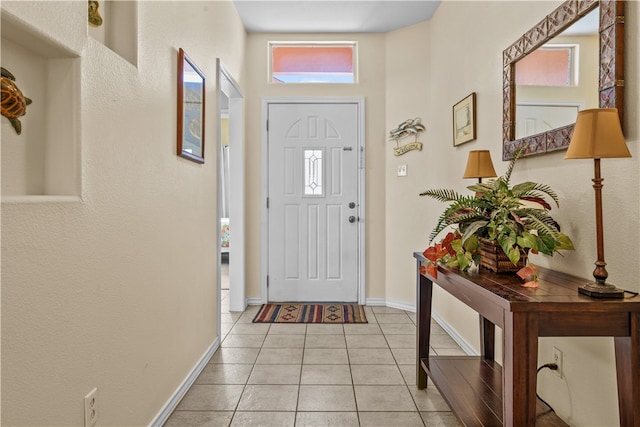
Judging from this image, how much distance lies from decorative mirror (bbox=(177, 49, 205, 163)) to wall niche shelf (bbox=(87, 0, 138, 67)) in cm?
46

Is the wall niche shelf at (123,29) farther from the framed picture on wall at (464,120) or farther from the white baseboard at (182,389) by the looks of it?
the framed picture on wall at (464,120)

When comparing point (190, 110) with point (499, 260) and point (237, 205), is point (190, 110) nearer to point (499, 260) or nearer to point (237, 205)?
point (237, 205)

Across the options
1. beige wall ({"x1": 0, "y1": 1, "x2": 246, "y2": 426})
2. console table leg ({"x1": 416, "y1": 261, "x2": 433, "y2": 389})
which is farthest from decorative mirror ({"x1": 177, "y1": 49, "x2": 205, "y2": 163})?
console table leg ({"x1": 416, "y1": 261, "x2": 433, "y2": 389})

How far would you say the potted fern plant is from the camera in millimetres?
1385

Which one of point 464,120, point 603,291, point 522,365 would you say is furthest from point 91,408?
point 464,120

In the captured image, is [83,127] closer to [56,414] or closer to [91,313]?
[91,313]

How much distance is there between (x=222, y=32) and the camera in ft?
9.58

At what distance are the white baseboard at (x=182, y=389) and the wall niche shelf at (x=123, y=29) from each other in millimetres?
1617

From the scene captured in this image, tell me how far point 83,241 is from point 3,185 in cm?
29

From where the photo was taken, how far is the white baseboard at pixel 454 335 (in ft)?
8.59

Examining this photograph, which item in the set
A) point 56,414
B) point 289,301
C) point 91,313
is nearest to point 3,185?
point 91,313

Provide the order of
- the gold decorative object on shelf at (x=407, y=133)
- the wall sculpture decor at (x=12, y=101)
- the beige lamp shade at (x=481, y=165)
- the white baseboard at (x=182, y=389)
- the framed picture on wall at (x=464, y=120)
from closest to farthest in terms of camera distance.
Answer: the wall sculpture decor at (x=12, y=101) < the white baseboard at (x=182, y=389) < the beige lamp shade at (x=481, y=165) < the framed picture on wall at (x=464, y=120) < the gold decorative object on shelf at (x=407, y=133)

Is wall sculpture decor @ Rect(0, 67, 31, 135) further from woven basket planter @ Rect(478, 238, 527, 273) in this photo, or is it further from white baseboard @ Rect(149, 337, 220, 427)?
woven basket planter @ Rect(478, 238, 527, 273)

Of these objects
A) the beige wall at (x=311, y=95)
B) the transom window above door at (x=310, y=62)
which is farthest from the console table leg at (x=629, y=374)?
the transom window above door at (x=310, y=62)
